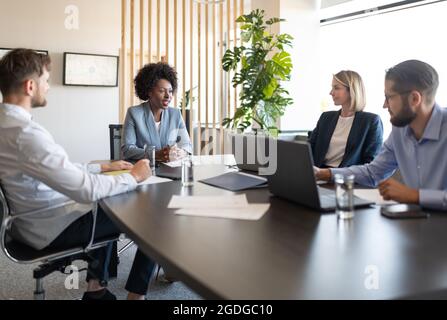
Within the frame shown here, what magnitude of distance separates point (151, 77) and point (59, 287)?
174 cm

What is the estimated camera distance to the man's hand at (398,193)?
1.45m

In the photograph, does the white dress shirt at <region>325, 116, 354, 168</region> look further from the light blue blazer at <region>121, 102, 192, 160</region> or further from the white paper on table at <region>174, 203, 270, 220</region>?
the white paper on table at <region>174, 203, 270, 220</region>

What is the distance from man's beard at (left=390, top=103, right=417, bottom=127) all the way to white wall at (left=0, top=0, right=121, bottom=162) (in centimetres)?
487

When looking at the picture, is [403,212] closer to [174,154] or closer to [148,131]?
[174,154]

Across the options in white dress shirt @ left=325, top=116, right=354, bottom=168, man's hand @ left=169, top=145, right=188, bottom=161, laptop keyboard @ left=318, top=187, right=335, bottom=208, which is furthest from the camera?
white dress shirt @ left=325, top=116, right=354, bottom=168

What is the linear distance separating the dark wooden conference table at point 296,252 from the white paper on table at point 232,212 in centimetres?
3

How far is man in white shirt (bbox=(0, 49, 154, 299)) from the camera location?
158 cm

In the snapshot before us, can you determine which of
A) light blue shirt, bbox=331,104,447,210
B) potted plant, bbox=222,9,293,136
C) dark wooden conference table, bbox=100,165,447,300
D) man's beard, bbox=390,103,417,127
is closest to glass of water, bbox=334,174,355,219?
dark wooden conference table, bbox=100,165,447,300

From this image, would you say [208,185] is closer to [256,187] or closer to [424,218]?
[256,187]
